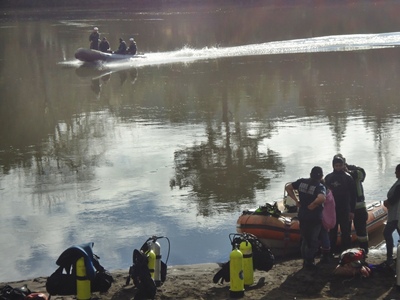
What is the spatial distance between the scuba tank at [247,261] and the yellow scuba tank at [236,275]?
1.03 ft

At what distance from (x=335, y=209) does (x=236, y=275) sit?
7.26ft

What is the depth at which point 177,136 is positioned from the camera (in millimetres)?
20797

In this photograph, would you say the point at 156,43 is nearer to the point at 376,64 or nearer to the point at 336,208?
the point at 376,64

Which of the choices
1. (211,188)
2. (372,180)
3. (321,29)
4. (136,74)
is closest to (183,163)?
(211,188)

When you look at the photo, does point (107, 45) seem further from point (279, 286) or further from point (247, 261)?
point (279, 286)

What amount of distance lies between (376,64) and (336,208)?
78.6 feet

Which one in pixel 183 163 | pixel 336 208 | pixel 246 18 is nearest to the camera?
pixel 336 208

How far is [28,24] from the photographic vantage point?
6481 cm

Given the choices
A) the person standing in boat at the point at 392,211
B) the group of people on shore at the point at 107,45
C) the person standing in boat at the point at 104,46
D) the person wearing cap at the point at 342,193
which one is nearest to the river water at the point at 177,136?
the group of people on shore at the point at 107,45

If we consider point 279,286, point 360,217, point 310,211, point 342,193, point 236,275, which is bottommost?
point 279,286

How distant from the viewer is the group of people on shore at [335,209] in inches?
414

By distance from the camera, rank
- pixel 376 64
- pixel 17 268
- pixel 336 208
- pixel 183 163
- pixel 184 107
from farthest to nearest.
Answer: pixel 376 64 → pixel 184 107 → pixel 183 163 → pixel 17 268 → pixel 336 208

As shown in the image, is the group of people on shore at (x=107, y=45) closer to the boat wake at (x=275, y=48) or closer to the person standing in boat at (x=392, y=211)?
the boat wake at (x=275, y=48)

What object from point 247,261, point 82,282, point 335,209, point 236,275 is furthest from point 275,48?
point 82,282
